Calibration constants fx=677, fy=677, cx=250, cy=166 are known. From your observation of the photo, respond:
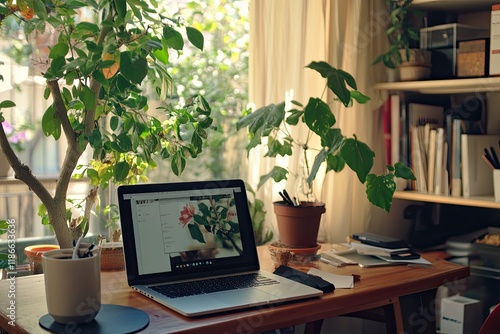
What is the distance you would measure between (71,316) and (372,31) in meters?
1.62

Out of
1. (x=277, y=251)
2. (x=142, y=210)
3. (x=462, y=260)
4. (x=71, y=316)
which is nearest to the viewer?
(x=71, y=316)

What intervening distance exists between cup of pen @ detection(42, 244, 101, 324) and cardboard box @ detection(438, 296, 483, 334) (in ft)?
4.59

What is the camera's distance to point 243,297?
1501mm

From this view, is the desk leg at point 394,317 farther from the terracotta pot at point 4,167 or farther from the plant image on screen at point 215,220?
the terracotta pot at point 4,167

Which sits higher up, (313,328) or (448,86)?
(448,86)

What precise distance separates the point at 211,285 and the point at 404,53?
4.13 ft

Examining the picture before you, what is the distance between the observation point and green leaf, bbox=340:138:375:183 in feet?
6.07

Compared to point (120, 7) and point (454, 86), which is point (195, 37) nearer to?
point (120, 7)

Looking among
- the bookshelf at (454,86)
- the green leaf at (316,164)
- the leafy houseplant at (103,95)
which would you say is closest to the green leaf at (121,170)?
the leafy houseplant at (103,95)

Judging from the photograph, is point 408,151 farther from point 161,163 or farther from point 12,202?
point 12,202

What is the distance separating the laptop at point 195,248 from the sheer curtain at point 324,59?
27.5 inches

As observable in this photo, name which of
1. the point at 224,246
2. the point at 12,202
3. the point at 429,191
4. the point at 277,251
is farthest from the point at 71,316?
the point at 429,191

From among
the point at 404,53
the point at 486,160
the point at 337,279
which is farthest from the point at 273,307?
the point at 404,53

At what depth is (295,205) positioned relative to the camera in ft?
6.59
